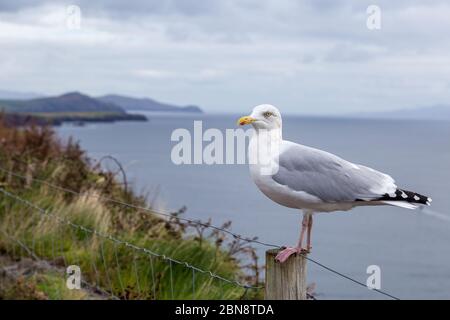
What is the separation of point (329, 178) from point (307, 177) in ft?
0.36

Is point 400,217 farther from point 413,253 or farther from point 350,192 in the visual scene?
point 350,192

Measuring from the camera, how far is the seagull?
4051 mm

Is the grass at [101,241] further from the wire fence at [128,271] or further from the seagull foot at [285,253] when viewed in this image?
the seagull foot at [285,253]

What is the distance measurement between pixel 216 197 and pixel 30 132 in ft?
45.3

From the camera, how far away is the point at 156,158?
2229 inches

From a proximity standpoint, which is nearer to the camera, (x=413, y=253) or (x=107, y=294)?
(x=107, y=294)

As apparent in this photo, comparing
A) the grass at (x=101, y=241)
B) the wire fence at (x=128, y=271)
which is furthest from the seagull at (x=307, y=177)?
the wire fence at (x=128, y=271)

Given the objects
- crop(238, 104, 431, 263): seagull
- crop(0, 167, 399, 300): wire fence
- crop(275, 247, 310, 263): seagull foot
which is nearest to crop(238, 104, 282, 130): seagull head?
crop(238, 104, 431, 263): seagull

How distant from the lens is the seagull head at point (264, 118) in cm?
399

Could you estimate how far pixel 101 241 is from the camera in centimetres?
972

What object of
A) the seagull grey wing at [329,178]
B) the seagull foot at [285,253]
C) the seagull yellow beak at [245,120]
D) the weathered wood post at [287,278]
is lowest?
the weathered wood post at [287,278]

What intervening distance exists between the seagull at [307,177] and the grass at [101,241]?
3.83 m

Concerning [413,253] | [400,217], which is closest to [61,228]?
[413,253]

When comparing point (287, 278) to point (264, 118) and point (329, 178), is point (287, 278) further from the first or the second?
point (264, 118)
